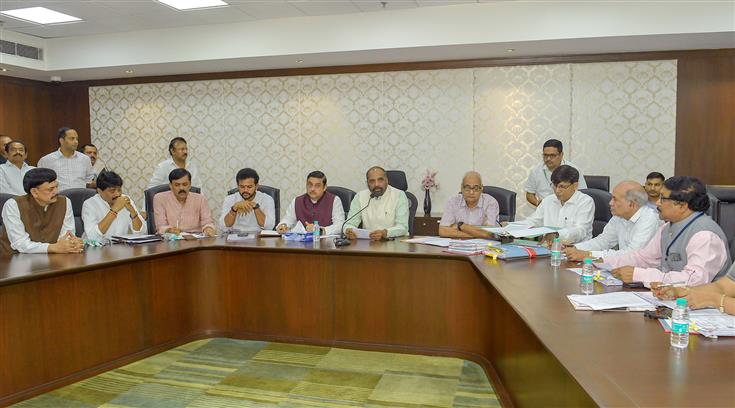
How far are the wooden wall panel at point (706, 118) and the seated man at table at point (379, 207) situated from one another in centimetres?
365

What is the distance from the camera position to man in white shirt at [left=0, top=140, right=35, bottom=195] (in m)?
5.71

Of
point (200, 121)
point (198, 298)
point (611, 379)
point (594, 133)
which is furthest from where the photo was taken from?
point (200, 121)

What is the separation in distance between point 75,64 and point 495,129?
5228 mm

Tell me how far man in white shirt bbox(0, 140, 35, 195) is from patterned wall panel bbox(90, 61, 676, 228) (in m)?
2.00

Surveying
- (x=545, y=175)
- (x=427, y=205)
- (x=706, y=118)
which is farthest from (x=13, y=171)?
(x=706, y=118)

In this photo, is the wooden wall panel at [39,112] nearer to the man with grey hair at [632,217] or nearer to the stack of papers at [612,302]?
the man with grey hair at [632,217]

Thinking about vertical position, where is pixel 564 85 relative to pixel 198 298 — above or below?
above

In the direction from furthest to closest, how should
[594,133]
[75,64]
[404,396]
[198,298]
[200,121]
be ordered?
[200,121] → [75,64] → [594,133] → [198,298] → [404,396]

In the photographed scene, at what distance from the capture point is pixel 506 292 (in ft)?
7.99

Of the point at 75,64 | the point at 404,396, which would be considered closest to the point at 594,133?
the point at 404,396

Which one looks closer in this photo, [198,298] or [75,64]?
[198,298]

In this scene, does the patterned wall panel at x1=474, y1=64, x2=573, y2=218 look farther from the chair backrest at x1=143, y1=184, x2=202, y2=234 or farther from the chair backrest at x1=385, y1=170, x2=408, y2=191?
the chair backrest at x1=143, y1=184, x2=202, y2=234

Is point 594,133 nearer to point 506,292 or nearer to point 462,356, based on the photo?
point 462,356

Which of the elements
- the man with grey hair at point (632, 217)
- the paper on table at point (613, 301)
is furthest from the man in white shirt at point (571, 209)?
the paper on table at point (613, 301)
